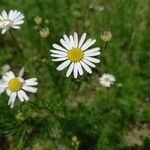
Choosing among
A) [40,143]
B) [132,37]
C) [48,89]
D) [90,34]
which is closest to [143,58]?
[132,37]

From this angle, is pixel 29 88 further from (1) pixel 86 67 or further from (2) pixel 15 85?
(1) pixel 86 67

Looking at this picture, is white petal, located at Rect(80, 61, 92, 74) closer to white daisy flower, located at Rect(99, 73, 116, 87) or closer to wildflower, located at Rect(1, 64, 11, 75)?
white daisy flower, located at Rect(99, 73, 116, 87)

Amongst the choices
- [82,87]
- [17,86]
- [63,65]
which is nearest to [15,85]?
[17,86]

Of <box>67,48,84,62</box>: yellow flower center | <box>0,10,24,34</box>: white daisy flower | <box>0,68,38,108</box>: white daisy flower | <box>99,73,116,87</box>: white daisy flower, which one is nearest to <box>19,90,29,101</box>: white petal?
<box>0,68,38,108</box>: white daisy flower

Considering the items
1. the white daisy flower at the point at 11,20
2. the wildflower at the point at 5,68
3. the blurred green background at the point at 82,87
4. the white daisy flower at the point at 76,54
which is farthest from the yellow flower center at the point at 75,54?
the wildflower at the point at 5,68

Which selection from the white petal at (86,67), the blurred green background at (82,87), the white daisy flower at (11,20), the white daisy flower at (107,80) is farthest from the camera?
the white daisy flower at (107,80)

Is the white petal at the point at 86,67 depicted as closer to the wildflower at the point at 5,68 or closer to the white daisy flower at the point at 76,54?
the white daisy flower at the point at 76,54

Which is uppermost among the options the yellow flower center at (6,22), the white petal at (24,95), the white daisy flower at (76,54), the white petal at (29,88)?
the yellow flower center at (6,22)
